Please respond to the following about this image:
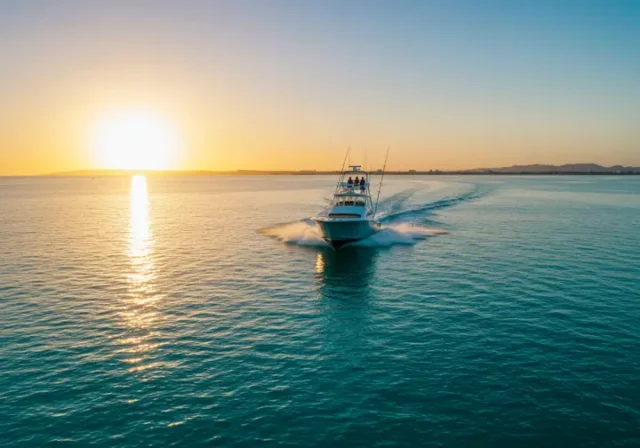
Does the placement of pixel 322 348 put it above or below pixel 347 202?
below

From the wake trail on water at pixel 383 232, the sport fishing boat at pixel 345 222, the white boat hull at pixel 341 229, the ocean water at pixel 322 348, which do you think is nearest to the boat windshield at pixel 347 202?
the sport fishing boat at pixel 345 222

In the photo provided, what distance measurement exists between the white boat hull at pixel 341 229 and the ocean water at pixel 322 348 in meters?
3.63

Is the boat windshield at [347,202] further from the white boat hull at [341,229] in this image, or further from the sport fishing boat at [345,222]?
the white boat hull at [341,229]

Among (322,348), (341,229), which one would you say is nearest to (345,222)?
(341,229)

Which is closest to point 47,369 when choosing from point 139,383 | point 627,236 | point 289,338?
point 139,383

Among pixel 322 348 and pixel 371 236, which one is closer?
pixel 322 348

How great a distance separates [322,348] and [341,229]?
28875 mm

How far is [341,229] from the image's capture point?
172 feet

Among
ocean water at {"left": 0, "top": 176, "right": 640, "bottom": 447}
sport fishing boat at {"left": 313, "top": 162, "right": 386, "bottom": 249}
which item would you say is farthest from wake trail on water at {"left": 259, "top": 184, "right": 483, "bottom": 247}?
ocean water at {"left": 0, "top": 176, "right": 640, "bottom": 447}

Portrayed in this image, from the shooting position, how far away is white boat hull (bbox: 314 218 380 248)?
51.9 m

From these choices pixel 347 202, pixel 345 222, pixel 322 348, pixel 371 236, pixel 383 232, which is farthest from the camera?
pixel 383 232

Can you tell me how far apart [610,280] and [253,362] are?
31.8 m

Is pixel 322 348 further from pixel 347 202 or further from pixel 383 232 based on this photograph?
pixel 383 232

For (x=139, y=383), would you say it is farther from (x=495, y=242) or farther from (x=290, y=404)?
(x=495, y=242)
